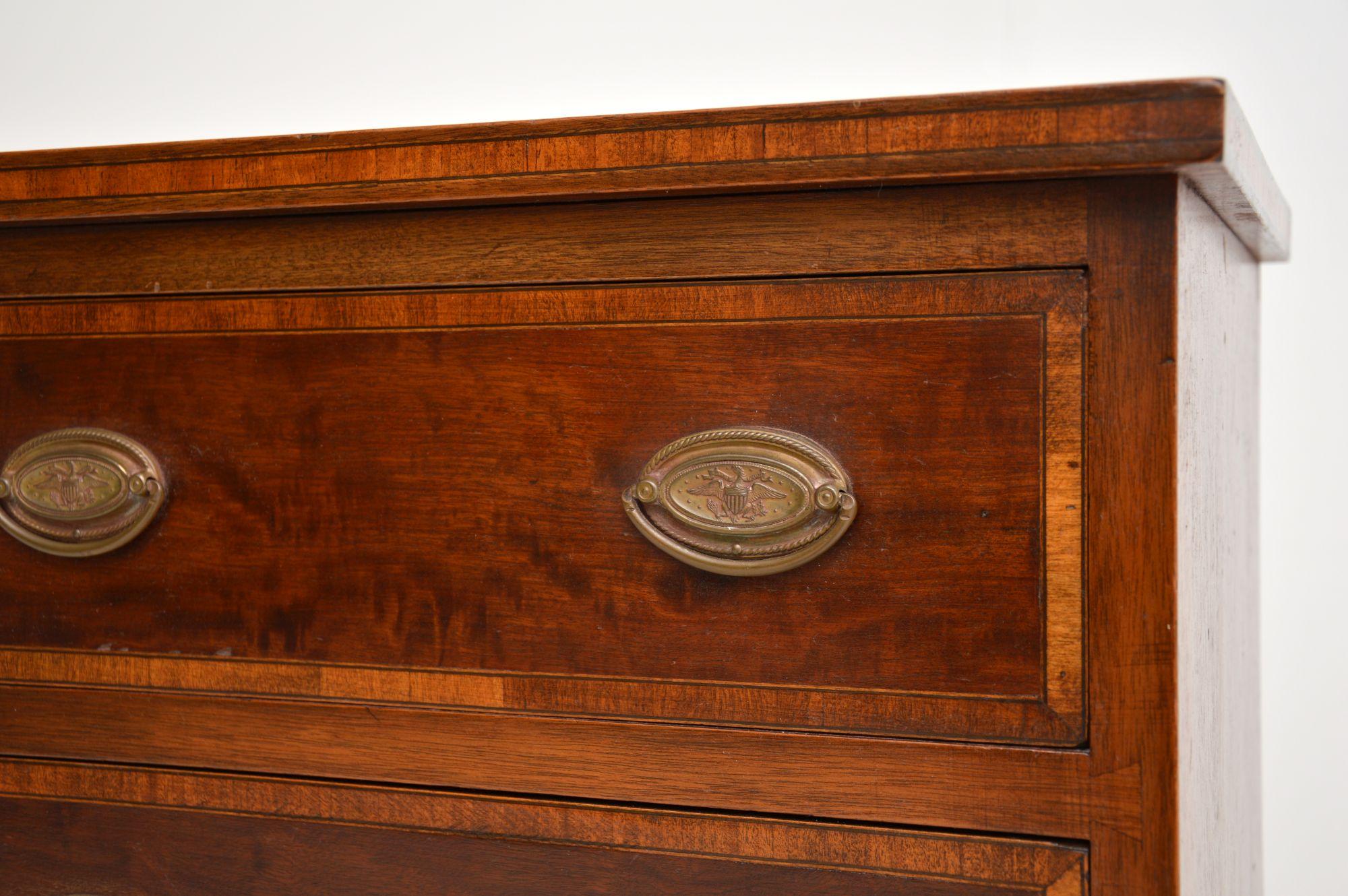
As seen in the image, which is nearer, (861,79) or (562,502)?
(562,502)

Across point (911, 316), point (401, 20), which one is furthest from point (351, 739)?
point (401, 20)

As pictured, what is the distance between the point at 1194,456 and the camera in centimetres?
58

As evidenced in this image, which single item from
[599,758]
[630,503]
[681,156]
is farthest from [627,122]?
[599,758]

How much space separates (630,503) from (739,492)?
5 centimetres

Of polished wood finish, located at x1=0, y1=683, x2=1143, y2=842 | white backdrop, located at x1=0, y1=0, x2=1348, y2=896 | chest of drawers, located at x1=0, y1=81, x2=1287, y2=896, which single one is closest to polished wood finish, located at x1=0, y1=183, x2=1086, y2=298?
chest of drawers, located at x1=0, y1=81, x2=1287, y2=896

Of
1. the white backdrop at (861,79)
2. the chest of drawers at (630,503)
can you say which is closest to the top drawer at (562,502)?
the chest of drawers at (630,503)

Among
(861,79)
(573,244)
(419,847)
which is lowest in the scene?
(419,847)

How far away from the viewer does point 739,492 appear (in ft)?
1.85

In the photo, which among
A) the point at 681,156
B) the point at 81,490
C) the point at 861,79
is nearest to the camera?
the point at 681,156

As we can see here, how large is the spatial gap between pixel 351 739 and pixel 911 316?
35 cm

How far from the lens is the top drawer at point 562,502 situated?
1.77 ft

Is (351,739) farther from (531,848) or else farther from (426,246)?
(426,246)

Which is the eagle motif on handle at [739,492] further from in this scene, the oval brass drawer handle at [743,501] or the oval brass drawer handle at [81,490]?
the oval brass drawer handle at [81,490]

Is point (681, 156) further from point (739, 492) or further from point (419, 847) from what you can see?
point (419, 847)
